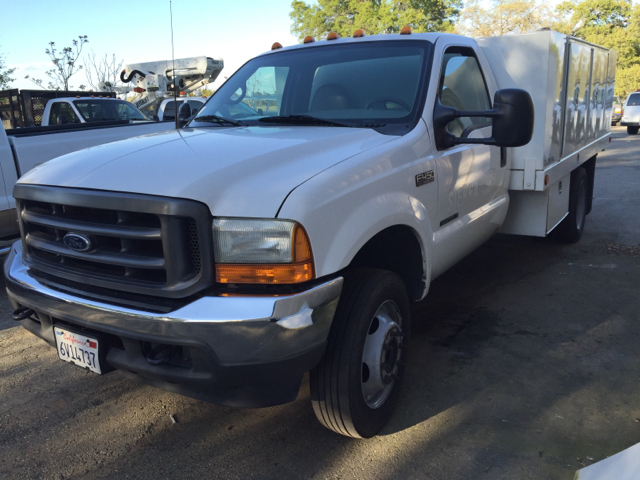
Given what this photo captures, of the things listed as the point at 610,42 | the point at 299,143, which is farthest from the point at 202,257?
the point at 610,42

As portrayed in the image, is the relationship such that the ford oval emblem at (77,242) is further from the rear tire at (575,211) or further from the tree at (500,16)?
the tree at (500,16)

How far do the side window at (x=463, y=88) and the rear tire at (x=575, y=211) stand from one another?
7.69 ft

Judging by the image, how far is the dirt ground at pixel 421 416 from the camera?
8.39 ft

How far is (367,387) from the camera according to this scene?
8.78 feet

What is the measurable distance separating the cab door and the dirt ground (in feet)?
2.25

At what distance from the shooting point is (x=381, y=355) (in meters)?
2.68

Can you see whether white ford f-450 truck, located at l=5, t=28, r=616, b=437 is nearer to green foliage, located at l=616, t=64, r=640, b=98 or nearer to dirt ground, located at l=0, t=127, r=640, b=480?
dirt ground, located at l=0, t=127, r=640, b=480

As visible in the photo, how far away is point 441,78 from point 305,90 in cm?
92

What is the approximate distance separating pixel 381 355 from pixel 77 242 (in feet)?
4.91

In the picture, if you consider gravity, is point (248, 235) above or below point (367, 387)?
above

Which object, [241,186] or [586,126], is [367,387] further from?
[586,126]

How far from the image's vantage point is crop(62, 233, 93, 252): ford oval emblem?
2.35m

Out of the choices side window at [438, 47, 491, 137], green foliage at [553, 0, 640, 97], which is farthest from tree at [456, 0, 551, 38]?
side window at [438, 47, 491, 137]

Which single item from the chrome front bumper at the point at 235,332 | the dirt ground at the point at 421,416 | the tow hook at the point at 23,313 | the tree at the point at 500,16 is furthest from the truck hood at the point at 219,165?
the tree at the point at 500,16
